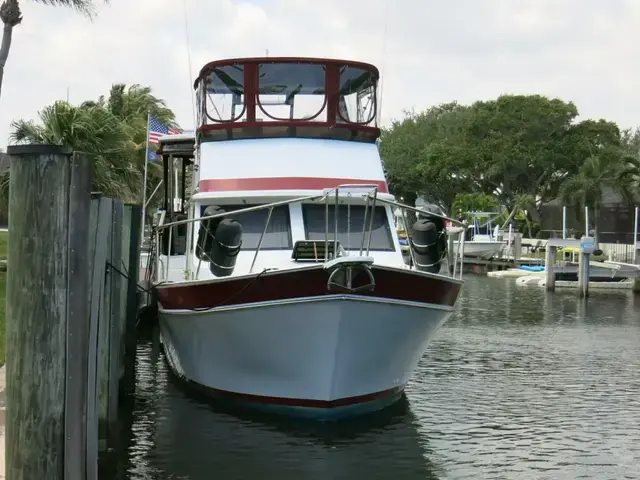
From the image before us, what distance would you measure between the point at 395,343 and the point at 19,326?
18.0 feet

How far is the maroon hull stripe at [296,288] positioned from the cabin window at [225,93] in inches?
150

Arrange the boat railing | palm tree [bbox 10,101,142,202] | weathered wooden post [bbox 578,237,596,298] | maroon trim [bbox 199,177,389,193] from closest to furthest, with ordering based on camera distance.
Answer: the boat railing → maroon trim [bbox 199,177,389,193] → palm tree [bbox 10,101,142,202] → weathered wooden post [bbox 578,237,596,298]

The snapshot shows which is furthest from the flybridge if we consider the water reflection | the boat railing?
the water reflection

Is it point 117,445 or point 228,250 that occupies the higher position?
point 228,250

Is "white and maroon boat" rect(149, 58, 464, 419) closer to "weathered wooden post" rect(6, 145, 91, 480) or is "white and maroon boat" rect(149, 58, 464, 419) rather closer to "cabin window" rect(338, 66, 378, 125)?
"cabin window" rect(338, 66, 378, 125)

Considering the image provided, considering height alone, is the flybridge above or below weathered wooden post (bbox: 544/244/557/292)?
above

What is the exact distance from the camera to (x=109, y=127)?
23109mm

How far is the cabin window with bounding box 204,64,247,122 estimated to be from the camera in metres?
13.7

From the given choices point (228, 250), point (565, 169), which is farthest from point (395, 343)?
point (565, 169)

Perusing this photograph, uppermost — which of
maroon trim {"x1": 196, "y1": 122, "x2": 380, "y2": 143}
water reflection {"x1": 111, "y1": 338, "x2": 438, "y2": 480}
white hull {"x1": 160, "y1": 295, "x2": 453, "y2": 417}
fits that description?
maroon trim {"x1": 196, "y1": 122, "x2": 380, "y2": 143}

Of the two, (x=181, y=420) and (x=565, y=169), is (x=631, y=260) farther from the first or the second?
(x=181, y=420)

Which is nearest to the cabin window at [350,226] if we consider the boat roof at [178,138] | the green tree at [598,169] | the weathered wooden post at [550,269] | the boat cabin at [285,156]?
the boat cabin at [285,156]

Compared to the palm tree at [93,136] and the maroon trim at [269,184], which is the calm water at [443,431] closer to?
the maroon trim at [269,184]

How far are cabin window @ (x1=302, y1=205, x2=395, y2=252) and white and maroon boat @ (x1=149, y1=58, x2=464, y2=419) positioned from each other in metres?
0.02
